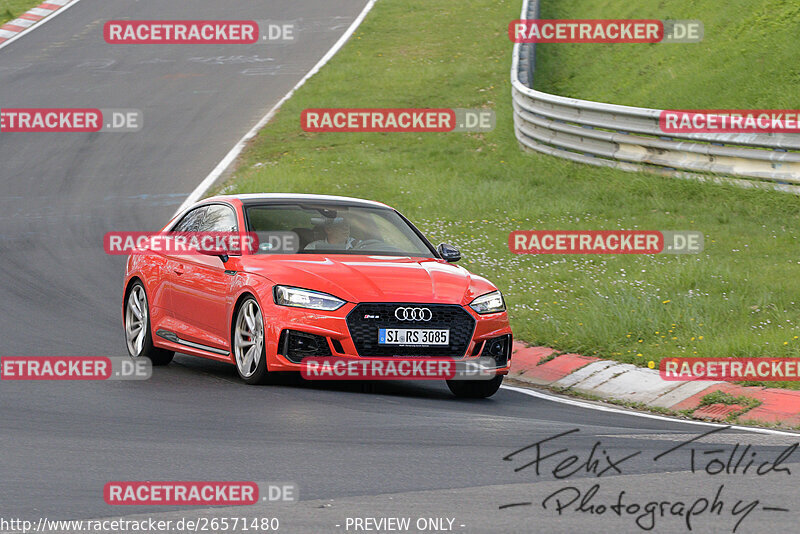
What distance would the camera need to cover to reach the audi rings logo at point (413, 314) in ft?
30.4

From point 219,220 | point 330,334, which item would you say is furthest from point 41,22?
point 330,334

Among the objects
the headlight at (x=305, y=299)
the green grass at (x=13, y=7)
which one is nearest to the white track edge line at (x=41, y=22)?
the green grass at (x=13, y=7)

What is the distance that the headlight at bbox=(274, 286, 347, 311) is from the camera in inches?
364

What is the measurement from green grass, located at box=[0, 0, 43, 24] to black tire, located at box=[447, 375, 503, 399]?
31.8 m

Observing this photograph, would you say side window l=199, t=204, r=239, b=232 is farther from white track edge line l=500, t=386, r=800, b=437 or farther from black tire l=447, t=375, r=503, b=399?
white track edge line l=500, t=386, r=800, b=437

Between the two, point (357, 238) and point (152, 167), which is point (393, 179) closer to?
point (152, 167)

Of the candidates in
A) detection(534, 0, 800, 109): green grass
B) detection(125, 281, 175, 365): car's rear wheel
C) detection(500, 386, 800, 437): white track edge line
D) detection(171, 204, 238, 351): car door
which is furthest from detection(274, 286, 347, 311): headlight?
detection(534, 0, 800, 109): green grass

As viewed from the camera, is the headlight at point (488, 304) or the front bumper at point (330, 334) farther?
the headlight at point (488, 304)

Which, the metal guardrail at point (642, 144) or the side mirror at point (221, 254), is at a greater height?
the side mirror at point (221, 254)

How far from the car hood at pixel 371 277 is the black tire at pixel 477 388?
2.19 feet

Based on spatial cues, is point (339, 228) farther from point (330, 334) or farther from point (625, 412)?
point (625, 412)

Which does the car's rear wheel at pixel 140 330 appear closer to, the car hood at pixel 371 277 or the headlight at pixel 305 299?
the car hood at pixel 371 277

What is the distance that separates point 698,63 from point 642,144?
500 cm

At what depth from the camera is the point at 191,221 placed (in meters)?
11.5
